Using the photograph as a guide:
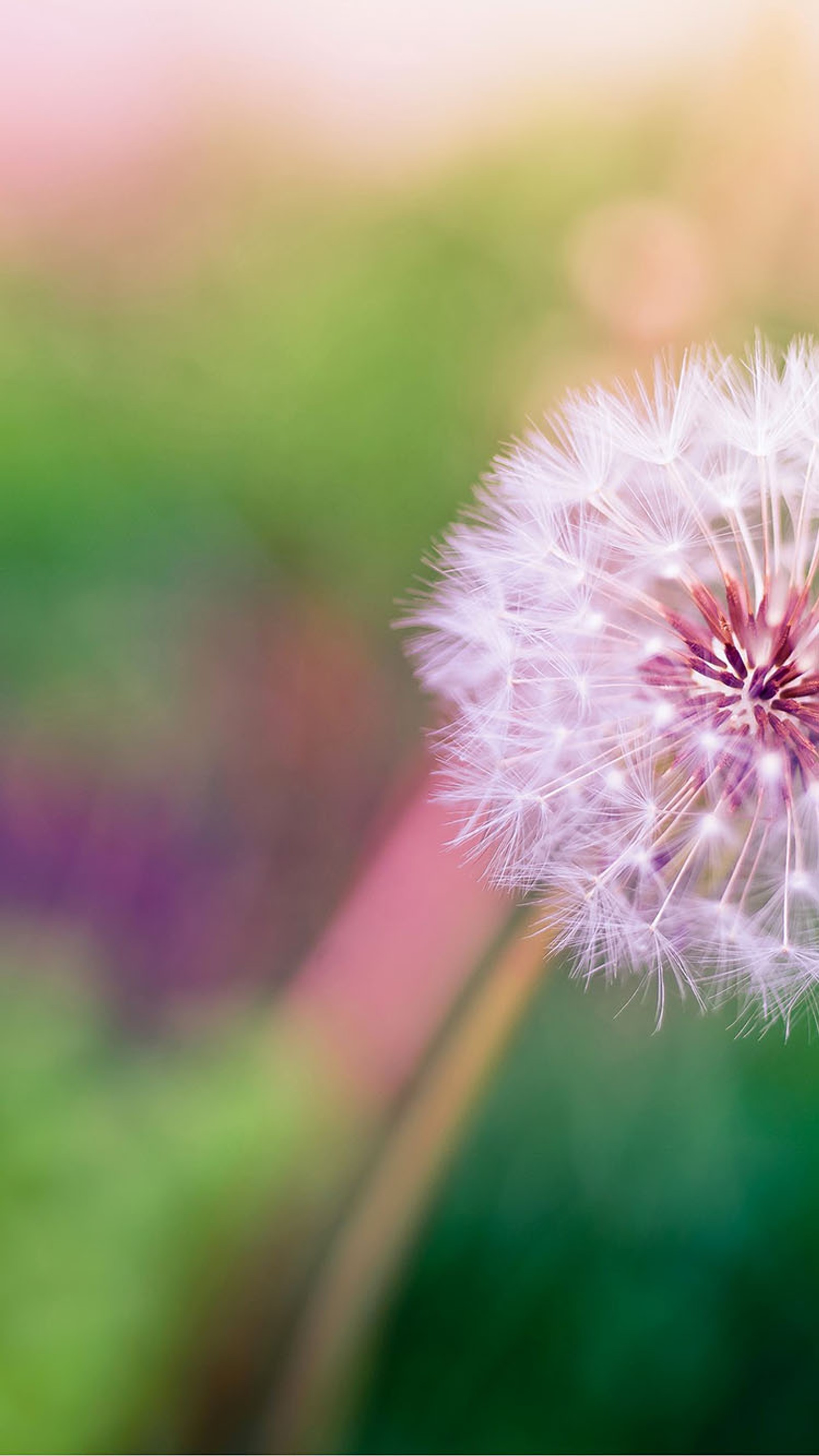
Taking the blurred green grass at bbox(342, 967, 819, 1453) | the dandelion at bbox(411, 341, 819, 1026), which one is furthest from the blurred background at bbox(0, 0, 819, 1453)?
the dandelion at bbox(411, 341, 819, 1026)

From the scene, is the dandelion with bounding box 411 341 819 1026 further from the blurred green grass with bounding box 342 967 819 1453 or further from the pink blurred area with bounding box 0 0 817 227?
the pink blurred area with bounding box 0 0 817 227

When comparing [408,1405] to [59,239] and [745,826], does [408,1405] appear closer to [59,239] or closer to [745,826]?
[745,826]

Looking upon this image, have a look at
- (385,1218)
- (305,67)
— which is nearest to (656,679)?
(385,1218)

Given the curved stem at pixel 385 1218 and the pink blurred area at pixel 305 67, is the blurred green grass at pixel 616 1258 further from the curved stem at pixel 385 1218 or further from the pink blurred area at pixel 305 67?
the pink blurred area at pixel 305 67

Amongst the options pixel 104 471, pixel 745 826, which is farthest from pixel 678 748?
pixel 104 471

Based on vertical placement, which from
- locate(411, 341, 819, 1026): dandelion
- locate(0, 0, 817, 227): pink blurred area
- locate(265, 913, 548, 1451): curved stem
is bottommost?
locate(265, 913, 548, 1451): curved stem

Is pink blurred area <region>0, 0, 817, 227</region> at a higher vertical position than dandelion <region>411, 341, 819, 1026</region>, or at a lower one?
higher

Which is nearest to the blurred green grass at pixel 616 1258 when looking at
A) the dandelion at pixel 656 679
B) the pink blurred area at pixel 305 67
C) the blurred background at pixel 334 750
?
the blurred background at pixel 334 750
